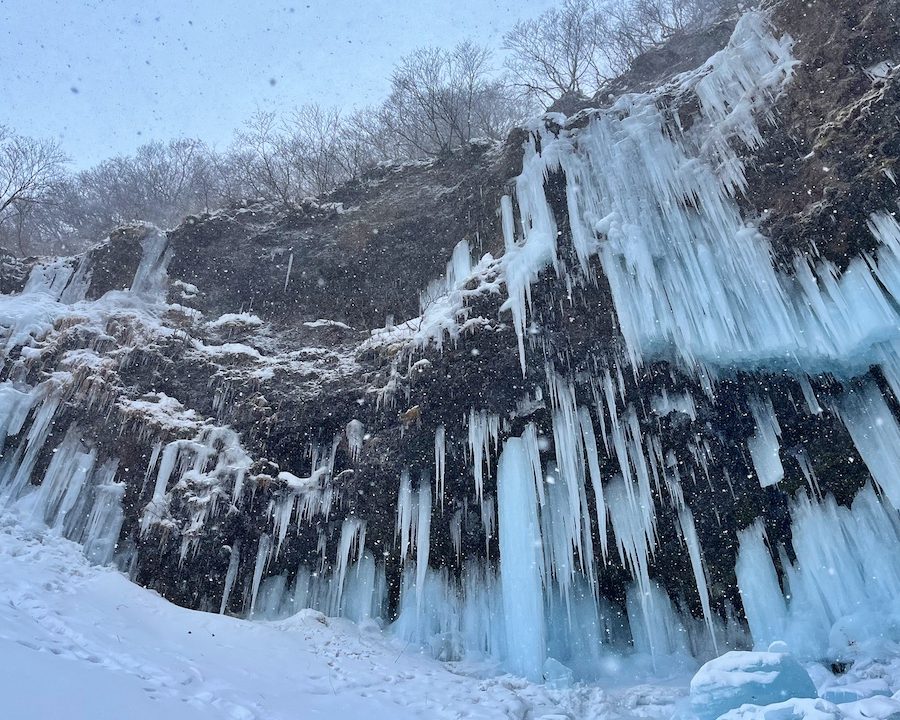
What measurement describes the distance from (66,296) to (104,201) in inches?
380

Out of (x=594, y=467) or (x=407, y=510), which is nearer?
(x=594, y=467)

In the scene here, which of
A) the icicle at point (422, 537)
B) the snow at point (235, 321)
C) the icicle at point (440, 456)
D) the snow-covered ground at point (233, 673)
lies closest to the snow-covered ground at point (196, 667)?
the snow-covered ground at point (233, 673)

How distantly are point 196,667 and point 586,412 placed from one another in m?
6.27

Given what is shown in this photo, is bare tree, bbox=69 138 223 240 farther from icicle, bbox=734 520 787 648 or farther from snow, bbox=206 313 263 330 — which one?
icicle, bbox=734 520 787 648

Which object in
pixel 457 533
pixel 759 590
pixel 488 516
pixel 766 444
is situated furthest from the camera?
pixel 457 533

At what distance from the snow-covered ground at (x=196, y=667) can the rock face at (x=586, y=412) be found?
31.7 inches

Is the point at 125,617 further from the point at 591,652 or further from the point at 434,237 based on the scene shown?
the point at 434,237

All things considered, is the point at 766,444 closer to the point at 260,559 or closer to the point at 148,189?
the point at 260,559

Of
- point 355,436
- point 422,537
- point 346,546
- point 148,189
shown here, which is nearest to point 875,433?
point 422,537

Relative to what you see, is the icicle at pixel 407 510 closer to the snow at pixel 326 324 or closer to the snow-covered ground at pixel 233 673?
the snow-covered ground at pixel 233 673

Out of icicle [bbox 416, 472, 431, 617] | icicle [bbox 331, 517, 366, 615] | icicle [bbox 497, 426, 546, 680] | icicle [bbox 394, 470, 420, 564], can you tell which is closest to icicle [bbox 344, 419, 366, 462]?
icicle [bbox 394, 470, 420, 564]

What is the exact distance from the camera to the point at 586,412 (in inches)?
349

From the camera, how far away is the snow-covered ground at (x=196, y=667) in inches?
146

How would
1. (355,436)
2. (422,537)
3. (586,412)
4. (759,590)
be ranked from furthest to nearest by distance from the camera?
(355,436)
(422,537)
(586,412)
(759,590)
